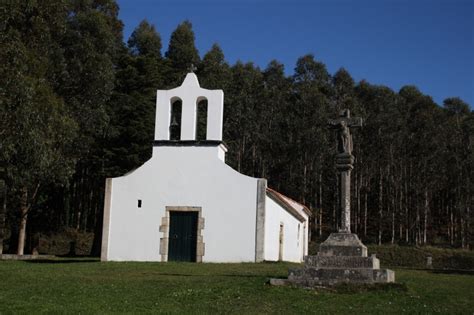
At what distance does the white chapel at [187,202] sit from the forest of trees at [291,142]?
8.15m

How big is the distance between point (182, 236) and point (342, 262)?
35.1ft

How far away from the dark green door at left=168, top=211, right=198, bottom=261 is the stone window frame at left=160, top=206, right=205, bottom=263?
130mm

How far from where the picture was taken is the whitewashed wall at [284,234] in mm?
23422

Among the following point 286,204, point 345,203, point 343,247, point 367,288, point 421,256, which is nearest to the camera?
point 367,288

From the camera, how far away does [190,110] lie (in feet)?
74.5

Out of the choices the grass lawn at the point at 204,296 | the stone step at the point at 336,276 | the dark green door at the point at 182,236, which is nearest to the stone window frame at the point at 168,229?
the dark green door at the point at 182,236

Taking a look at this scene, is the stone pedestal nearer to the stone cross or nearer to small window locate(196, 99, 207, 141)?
the stone cross

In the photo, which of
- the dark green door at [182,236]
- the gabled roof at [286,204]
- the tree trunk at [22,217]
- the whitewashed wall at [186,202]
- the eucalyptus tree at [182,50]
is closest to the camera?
the whitewashed wall at [186,202]

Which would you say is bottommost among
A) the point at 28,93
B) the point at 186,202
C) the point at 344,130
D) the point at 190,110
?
the point at 186,202

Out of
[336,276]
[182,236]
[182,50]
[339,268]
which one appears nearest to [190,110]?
[182,236]

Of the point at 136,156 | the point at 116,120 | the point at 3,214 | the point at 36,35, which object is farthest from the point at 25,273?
the point at 116,120

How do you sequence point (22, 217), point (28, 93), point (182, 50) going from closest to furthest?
point (28, 93) < point (22, 217) < point (182, 50)

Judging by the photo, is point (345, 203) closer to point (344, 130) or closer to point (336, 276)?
point (344, 130)

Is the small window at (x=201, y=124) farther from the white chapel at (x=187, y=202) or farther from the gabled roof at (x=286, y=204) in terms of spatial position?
the white chapel at (x=187, y=202)
